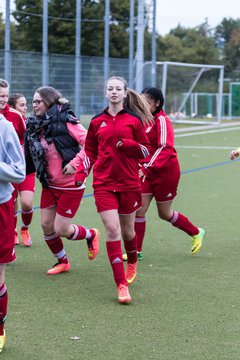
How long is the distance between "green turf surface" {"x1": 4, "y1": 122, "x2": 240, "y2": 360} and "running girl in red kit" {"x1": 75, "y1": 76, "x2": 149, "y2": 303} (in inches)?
15.0

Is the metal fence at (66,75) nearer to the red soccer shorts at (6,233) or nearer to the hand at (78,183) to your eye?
the hand at (78,183)

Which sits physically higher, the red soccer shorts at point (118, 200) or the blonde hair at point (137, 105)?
the blonde hair at point (137, 105)

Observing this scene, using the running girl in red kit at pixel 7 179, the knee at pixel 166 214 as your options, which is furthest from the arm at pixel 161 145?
the running girl in red kit at pixel 7 179

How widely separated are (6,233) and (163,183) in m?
2.82

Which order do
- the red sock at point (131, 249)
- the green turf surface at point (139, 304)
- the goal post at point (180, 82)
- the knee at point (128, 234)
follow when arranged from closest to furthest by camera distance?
the green turf surface at point (139, 304) → the knee at point (128, 234) → the red sock at point (131, 249) → the goal post at point (180, 82)

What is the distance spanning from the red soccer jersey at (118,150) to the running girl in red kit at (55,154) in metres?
0.34

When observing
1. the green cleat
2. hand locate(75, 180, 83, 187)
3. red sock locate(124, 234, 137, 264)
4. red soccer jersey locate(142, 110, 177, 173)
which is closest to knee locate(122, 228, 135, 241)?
red sock locate(124, 234, 137, 264)

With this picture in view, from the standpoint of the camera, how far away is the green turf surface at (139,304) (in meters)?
4.74

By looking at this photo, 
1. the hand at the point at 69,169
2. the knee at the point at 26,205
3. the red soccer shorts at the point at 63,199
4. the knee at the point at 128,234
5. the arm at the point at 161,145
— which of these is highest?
the arm at the point at 161,145

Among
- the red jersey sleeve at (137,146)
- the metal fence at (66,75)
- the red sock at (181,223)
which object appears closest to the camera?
the red jersey sleeve at (137,146)

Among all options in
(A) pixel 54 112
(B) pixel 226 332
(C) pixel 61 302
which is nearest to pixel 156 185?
(A) pixel 54 112

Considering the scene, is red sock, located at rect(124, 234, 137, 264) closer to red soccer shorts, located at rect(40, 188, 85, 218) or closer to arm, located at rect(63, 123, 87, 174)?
red soccer shorts, located at rect(40, 188, 85, 218)

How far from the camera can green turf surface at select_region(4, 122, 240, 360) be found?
474cm

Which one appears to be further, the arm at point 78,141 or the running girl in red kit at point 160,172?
the running girl in red kit at point 160,172
